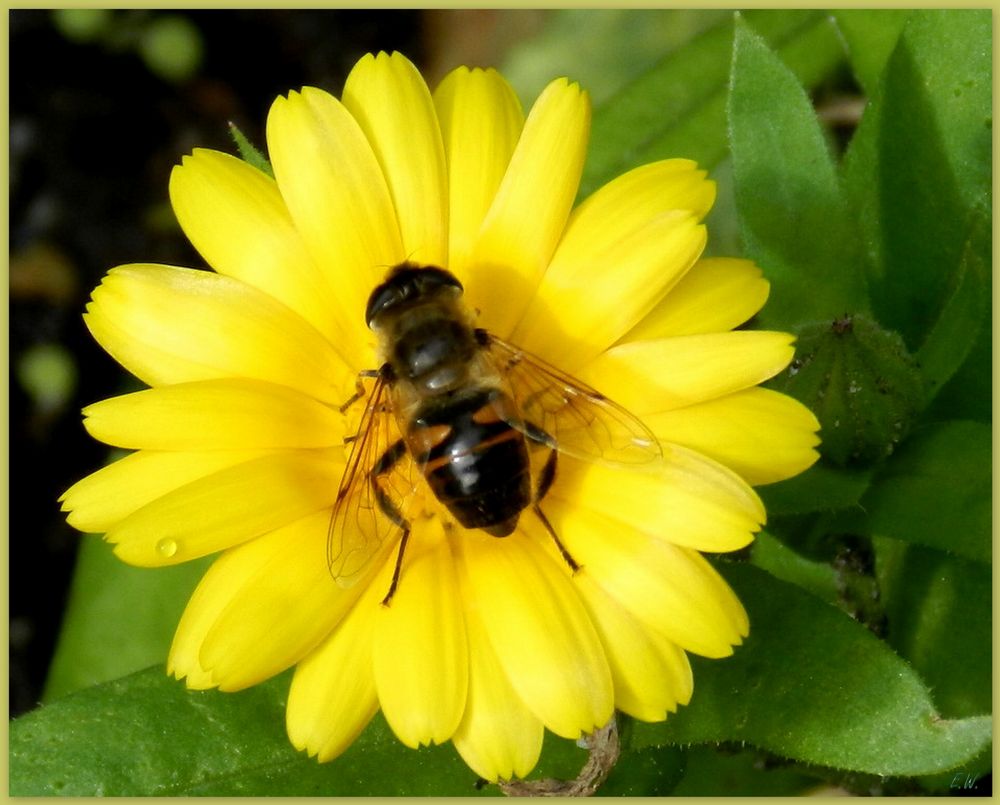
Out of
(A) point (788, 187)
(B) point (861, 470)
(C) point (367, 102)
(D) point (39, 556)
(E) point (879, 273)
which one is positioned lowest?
(D) point (39, 556)

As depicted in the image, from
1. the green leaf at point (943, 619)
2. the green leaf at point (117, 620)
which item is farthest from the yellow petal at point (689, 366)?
the green leaf at point (117, 620)

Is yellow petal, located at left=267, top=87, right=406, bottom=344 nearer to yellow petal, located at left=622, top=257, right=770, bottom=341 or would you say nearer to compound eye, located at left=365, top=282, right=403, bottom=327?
compound eye, located at left=365, top=282, right=403, bottom=327

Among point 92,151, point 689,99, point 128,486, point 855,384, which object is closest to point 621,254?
point 855,384

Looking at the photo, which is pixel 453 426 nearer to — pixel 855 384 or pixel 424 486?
pixel 424 486

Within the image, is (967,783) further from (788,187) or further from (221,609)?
(221,609)

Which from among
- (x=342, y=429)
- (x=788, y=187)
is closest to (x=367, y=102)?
(x=342, y=429)
